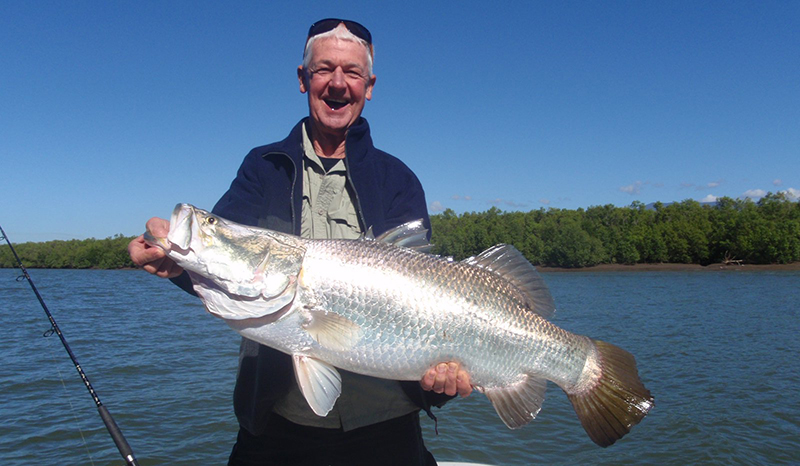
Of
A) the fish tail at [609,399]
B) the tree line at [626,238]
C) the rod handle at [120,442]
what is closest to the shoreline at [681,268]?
the tree line at [626,238]

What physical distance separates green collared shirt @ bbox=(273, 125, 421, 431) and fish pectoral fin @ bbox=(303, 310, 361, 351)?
16.0 inches

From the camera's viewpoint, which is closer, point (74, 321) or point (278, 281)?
point (278, 281)

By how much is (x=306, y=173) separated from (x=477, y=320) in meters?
1.32

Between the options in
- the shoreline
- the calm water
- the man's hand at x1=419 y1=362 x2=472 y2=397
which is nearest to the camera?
the man's hand at x1=419 y1=362 x2=472 y2=397

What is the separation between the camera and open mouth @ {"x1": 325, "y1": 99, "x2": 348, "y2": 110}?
309 cm

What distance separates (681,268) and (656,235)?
7938mm

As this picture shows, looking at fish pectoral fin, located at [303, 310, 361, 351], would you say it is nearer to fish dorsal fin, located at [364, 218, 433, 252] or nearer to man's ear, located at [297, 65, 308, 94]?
fish dorsal fin, located at [364, 218, 433, 252]

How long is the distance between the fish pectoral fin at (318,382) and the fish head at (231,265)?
0.31 meters

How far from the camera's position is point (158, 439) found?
31.2 feet

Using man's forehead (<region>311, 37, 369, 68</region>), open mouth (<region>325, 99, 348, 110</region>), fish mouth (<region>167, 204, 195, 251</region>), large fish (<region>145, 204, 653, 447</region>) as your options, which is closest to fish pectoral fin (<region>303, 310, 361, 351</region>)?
large fish (<region>145, 204, 653, 447</region>)

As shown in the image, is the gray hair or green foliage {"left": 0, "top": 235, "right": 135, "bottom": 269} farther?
green foliage {"left": 0, "top": 235, "right": 135, "bottom": 269}

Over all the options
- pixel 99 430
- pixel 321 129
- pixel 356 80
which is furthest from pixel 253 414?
pixel 99 430

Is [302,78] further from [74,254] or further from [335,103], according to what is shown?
[74,254]

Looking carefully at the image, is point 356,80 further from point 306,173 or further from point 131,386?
point 131,386
